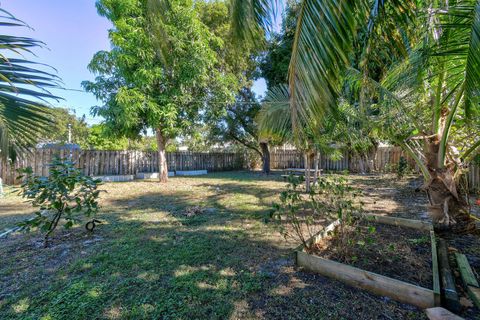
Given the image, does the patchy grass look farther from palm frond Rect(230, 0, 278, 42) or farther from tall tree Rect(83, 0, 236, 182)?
tall tree Rect(83, 0, 236, 182)

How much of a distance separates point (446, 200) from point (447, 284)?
1709 mm

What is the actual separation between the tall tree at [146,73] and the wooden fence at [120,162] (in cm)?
231

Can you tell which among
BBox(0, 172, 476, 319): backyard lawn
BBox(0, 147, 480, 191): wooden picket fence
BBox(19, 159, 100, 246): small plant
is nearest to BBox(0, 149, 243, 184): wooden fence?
BBox(0, 147, 480, 191): wooden picket fence

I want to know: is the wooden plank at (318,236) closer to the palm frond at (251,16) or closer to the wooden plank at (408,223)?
the wooden plank at (408,223)

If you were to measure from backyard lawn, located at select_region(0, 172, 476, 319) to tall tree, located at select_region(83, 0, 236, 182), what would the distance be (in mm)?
4425

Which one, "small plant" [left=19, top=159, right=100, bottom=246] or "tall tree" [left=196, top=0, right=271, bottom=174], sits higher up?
"tall tree" [left=196, top=0, right=271, bottom=174]

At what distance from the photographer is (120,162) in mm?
10531

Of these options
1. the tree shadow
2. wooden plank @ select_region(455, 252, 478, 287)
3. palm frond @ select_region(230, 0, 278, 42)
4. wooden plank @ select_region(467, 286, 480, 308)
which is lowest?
the tree shadow

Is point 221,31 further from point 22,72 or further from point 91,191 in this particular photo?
point 22,72

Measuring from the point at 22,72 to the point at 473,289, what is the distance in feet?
11.1

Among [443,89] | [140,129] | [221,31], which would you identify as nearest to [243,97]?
[221,31]

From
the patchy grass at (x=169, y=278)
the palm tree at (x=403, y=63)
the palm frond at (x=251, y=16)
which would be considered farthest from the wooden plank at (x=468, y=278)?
the palm frond at (x=251, y=16)

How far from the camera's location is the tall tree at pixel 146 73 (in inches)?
275

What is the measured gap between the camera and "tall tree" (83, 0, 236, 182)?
275 inches
